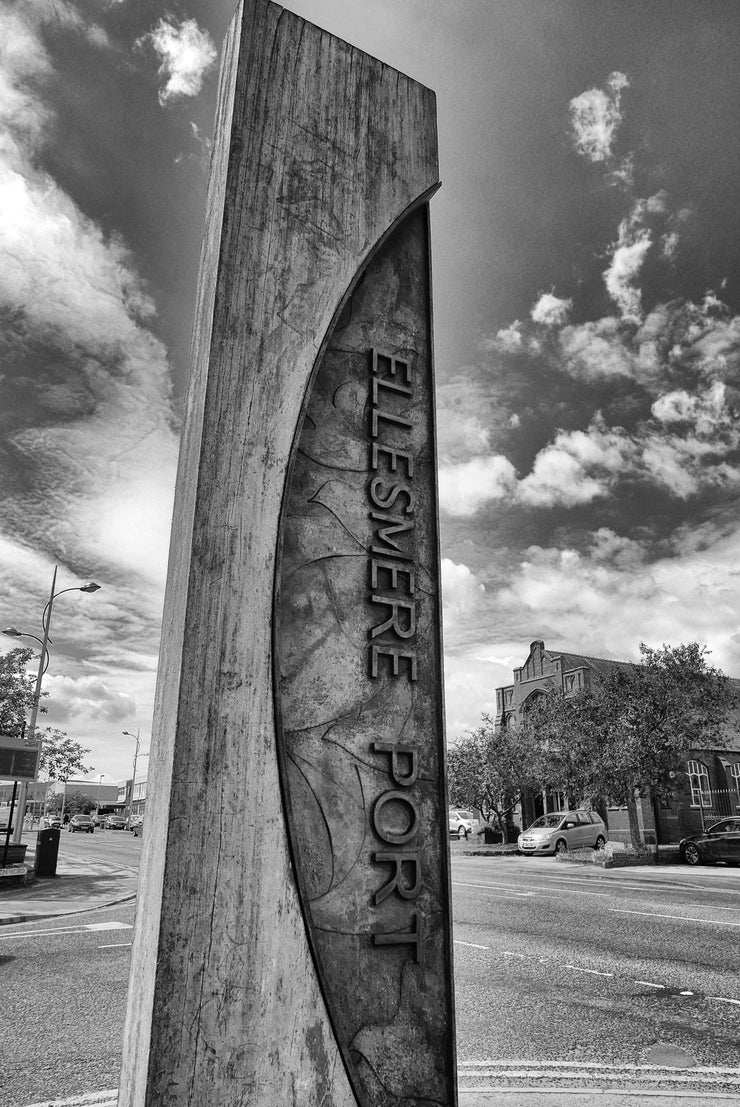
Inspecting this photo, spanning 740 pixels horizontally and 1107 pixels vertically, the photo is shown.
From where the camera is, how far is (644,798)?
31.5 m

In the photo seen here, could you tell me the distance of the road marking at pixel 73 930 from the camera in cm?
926

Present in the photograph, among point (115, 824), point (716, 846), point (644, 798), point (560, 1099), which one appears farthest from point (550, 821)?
point (115, 824)

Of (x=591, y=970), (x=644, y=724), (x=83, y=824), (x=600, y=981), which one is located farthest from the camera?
(x=83, y=824)

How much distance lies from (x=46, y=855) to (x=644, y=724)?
59.4 feet

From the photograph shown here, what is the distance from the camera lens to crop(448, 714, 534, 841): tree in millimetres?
34312

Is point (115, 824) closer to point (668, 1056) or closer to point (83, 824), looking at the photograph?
point (83, 824)

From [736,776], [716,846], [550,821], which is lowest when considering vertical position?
[716,846]

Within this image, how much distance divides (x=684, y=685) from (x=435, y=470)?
24282mm

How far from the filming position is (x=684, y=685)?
2481 centimetres

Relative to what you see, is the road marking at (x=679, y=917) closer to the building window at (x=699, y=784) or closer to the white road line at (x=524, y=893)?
the white road line at (x=524, y=893)

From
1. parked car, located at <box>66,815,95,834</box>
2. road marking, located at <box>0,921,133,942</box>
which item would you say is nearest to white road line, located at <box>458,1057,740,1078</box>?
road marking, located at <box>0,921,133,942</box>

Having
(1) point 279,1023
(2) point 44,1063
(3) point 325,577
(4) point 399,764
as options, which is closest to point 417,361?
(3) point 325,577

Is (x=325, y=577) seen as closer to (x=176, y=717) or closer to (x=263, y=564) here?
(x=263, y=564)

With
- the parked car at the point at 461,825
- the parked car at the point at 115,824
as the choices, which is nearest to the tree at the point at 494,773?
the parked car at the point at 461,825
